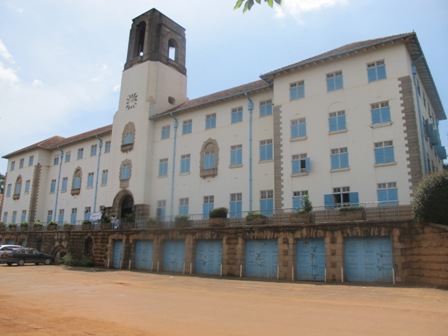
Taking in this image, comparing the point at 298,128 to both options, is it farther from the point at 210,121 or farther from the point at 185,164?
the point at 185,164

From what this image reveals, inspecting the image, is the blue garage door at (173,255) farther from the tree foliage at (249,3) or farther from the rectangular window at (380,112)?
the tree foliage at (249,3)

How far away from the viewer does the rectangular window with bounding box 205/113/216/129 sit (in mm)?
33597

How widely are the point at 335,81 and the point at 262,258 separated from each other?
41.8 feet

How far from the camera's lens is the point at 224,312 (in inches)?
429

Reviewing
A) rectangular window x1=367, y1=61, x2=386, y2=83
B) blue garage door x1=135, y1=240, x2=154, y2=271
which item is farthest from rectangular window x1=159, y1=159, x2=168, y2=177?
rectangular window x1=367, y1=61, x2=386, y2=83

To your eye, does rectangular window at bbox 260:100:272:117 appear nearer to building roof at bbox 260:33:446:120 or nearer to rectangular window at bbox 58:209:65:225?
building roof at bbox 260:33:446:120

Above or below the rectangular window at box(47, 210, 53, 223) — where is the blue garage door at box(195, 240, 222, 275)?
below

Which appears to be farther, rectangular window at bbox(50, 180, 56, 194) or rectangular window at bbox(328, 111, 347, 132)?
rectangular window at bbox(50, 180, 56, 194)

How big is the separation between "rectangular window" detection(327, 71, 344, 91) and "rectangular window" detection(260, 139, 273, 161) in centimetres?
589

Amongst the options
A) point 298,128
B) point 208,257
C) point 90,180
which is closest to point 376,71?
point 298,128

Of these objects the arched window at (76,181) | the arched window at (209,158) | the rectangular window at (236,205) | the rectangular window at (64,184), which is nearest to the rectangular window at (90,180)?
the arched window at (76,181)

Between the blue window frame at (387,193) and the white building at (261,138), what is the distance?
0.18ft

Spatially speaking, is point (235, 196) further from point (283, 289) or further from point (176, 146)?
point (283, 289)

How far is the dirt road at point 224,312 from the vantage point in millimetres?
8406
